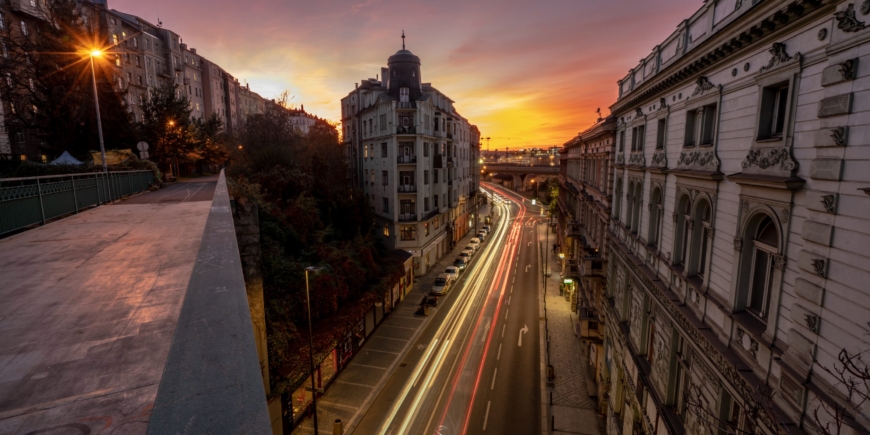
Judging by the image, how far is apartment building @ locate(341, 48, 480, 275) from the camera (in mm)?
39125

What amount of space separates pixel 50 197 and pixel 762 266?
1928cm

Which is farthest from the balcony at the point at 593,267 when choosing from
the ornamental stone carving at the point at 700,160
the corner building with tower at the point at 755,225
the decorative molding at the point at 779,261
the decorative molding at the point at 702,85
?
the decorative molding at the point at 779,261

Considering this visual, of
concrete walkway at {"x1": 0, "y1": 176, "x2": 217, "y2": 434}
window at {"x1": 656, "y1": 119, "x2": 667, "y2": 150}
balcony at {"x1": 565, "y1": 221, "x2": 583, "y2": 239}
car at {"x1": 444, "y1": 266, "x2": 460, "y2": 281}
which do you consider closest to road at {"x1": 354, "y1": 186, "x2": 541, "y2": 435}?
car at {"x1": 444, "y1": 266, "x2": 460, "y2": 281}

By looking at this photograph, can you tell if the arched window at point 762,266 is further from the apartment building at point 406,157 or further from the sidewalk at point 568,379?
the apartment building at point 406,157

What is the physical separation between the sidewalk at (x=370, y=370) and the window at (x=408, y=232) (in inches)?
267

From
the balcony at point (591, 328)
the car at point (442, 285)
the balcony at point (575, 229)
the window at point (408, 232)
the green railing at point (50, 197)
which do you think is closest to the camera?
the green railing at point (50, 197)

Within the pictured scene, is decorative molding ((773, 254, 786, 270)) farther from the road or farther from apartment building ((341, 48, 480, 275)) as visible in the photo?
apartment building ((341, 48, 480, 275))

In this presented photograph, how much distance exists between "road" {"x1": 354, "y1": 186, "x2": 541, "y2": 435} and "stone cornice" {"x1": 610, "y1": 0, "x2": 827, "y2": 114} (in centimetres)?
1637

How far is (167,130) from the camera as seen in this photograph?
116 feet

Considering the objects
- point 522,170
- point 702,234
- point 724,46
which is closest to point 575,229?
point 702,234

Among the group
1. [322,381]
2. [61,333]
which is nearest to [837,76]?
[61,333]

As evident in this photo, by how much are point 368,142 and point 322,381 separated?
2889 centimetres

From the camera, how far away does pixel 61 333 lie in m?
3.76

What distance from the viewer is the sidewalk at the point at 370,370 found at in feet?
63.8
